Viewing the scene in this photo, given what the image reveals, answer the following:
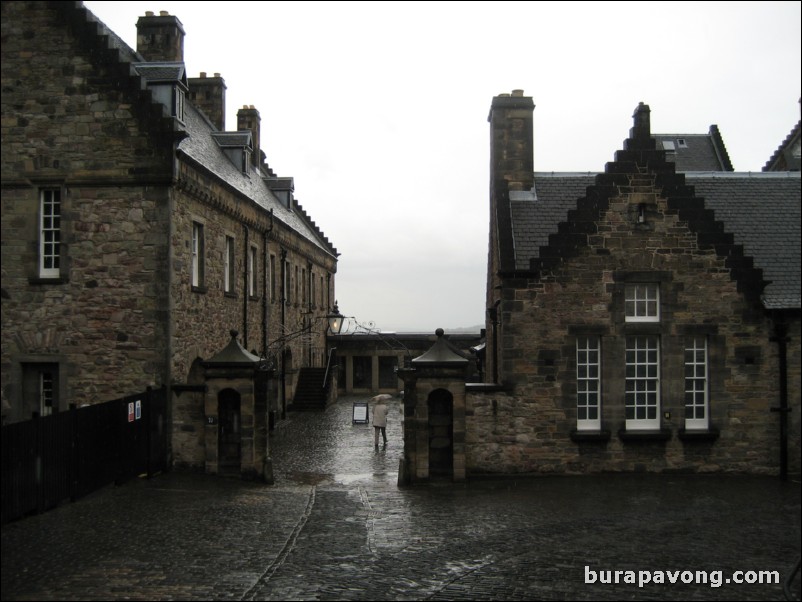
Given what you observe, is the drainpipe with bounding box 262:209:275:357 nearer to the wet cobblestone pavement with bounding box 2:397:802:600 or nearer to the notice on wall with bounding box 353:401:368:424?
the notice on wall with bounding box 353:401:368:424

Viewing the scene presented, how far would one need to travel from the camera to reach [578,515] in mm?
14195

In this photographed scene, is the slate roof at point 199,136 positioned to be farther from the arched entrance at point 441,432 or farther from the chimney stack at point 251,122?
the arched entrance at point 441,432

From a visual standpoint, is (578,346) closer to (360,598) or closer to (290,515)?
(290,515)

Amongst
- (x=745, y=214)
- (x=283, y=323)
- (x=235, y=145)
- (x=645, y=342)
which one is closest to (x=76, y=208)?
(x=235, y=145)

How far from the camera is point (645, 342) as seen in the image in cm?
1855

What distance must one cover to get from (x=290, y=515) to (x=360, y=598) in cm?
479

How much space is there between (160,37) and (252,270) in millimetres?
8710

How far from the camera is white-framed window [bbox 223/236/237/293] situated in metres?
24.1

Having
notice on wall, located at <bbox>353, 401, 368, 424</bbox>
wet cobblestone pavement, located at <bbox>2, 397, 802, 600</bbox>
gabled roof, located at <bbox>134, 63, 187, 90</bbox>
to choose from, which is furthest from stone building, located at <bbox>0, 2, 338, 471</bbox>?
notice on wall, located at <bbox>353, 401, 368, 424</bbox>

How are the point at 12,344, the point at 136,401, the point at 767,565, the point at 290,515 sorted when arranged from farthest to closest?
the point at 12,344 < the point at 136,401 < the point at 290,515 < the point at 767,565

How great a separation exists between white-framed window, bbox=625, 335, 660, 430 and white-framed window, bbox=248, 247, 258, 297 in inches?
543

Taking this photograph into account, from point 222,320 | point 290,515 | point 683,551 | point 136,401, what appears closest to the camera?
point 683,551

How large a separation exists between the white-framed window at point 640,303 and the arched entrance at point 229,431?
31.6 ft

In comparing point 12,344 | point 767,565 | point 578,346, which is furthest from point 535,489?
point 12,344
